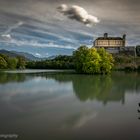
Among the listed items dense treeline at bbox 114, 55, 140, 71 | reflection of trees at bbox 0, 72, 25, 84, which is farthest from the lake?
dense treeline at bbox 114, 55, 140, 71

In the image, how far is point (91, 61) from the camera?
66688 mm

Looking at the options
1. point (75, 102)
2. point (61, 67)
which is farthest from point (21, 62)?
point (75, 102)

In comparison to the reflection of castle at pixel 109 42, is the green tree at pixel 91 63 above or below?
below

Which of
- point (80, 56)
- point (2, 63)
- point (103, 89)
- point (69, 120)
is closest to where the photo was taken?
point (69, 120)

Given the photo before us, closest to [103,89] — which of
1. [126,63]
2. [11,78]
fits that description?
[11,78]

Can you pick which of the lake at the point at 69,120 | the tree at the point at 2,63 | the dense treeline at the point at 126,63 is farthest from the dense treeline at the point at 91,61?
the lake at the point at 69,120

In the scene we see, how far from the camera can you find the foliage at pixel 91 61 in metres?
67.1

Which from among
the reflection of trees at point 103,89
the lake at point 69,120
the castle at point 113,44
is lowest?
the lake at point 69,120

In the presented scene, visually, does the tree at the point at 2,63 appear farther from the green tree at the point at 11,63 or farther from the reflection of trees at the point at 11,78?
the reflection of trees at the point at 11,78

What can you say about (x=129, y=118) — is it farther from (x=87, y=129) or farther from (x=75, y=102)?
(x=75, y=102)

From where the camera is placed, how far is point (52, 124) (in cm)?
1569

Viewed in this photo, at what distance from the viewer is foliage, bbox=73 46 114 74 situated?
67125 mm

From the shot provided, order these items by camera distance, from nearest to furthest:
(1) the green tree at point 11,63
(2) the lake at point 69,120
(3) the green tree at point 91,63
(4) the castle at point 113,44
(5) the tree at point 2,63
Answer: (2) the lake at point 69,120
(3) the green tree at point 91,63
(5) the tree at point 2,63
(1) the green tree at point 11,63
(4) the castle at point 113,44

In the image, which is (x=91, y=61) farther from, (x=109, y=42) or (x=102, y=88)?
(x=109, y=42)
